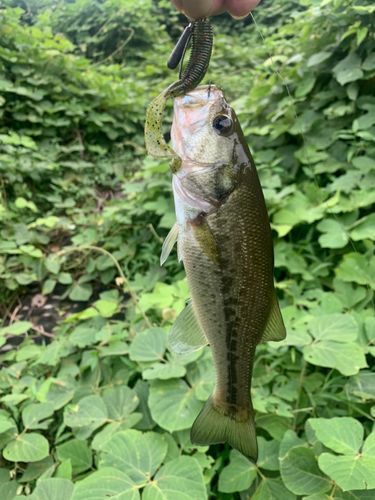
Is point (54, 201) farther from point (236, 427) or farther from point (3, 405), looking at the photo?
point (236, 427)

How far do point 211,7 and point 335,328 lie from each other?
155 cm

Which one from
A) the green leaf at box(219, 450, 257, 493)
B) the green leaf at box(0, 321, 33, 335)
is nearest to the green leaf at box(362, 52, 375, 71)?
the green leaf at box(219, 450, 257, 493)

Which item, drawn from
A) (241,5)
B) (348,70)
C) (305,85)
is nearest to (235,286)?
(241,5)

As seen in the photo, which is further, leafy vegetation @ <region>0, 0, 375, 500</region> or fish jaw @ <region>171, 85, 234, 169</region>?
leafy vegetation @ <region>0, 0, 375, 500</region>

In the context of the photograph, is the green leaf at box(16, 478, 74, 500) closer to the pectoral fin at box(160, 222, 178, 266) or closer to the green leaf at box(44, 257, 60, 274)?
the pectoral fin at box(160, 222, 178, 266)

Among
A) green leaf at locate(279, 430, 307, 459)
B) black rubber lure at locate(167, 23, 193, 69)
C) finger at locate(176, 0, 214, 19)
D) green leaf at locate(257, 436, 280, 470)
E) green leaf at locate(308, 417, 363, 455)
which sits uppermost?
finger at locate(176, 0, 214, 19)

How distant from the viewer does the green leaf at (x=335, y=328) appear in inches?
62.6

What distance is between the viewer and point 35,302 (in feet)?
10.1

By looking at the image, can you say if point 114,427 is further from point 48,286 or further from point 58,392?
point 48,286

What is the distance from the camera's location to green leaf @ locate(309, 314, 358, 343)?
159cm

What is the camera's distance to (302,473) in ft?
4.22

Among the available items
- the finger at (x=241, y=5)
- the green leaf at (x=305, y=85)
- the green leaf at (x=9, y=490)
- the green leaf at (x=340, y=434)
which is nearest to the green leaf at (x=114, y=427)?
the green leaf at (x=9, y=490)

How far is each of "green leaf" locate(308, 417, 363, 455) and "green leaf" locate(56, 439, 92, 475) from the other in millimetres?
1075

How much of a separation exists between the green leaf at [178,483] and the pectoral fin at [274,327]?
65 centimetres
